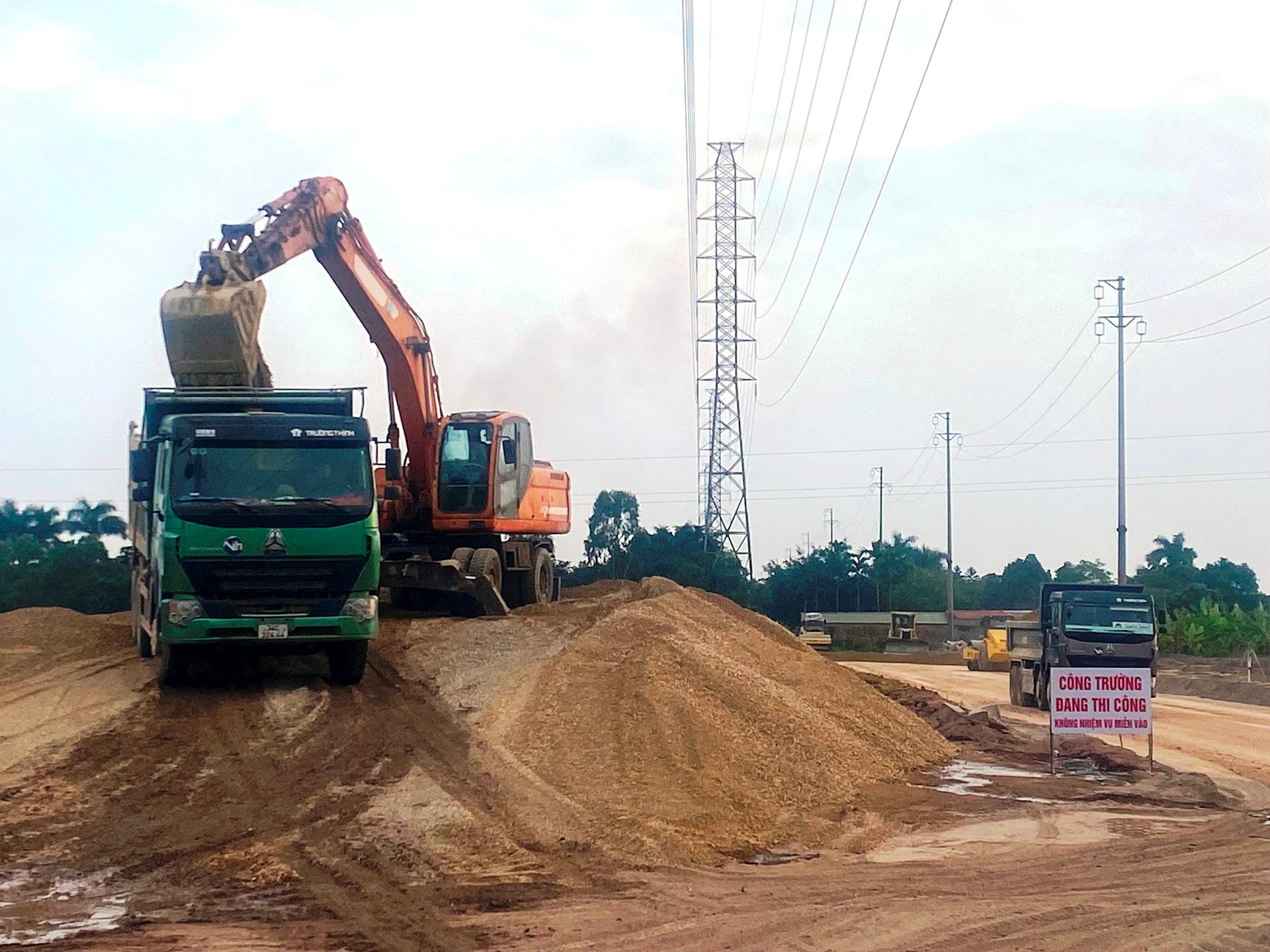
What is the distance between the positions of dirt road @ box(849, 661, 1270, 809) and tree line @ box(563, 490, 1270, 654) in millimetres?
12249

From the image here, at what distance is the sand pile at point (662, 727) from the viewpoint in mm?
13883

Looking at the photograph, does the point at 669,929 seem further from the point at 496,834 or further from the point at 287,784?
the point at 287,784

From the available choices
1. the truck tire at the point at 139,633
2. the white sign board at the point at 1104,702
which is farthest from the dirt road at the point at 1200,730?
Answer: the truck tire at the point at 139,633

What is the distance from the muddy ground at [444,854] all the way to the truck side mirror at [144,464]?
8.75 ft

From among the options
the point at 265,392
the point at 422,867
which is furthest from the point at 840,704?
the point at 422,867

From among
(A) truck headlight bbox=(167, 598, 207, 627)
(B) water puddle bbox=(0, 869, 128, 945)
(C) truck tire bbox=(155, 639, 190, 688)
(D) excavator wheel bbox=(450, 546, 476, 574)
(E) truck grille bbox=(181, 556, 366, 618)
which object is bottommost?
(B) water puddle bbox=(0, 869, 128, 945)

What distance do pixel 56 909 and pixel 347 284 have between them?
16.1 meters

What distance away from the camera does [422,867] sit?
11961 mm

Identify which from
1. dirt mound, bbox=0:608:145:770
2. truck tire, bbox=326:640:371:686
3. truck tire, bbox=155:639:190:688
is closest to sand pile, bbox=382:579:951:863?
truck tire, bbox=326:640:371:686

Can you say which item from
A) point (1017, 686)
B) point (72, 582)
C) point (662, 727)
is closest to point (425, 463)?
point (662, 727)

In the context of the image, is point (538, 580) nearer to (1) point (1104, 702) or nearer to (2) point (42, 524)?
(1) point (1104, 702)

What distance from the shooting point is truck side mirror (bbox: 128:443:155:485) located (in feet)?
63.2

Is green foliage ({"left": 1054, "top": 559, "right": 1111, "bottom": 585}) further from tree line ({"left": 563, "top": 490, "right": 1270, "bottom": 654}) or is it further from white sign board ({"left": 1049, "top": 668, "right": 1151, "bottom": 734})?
white sign board ({"left": 1049, "top": 668, "right": 1151, "bottom": 734})

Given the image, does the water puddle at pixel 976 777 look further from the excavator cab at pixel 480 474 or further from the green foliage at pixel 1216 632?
the green foliage at pixel 1216 632
